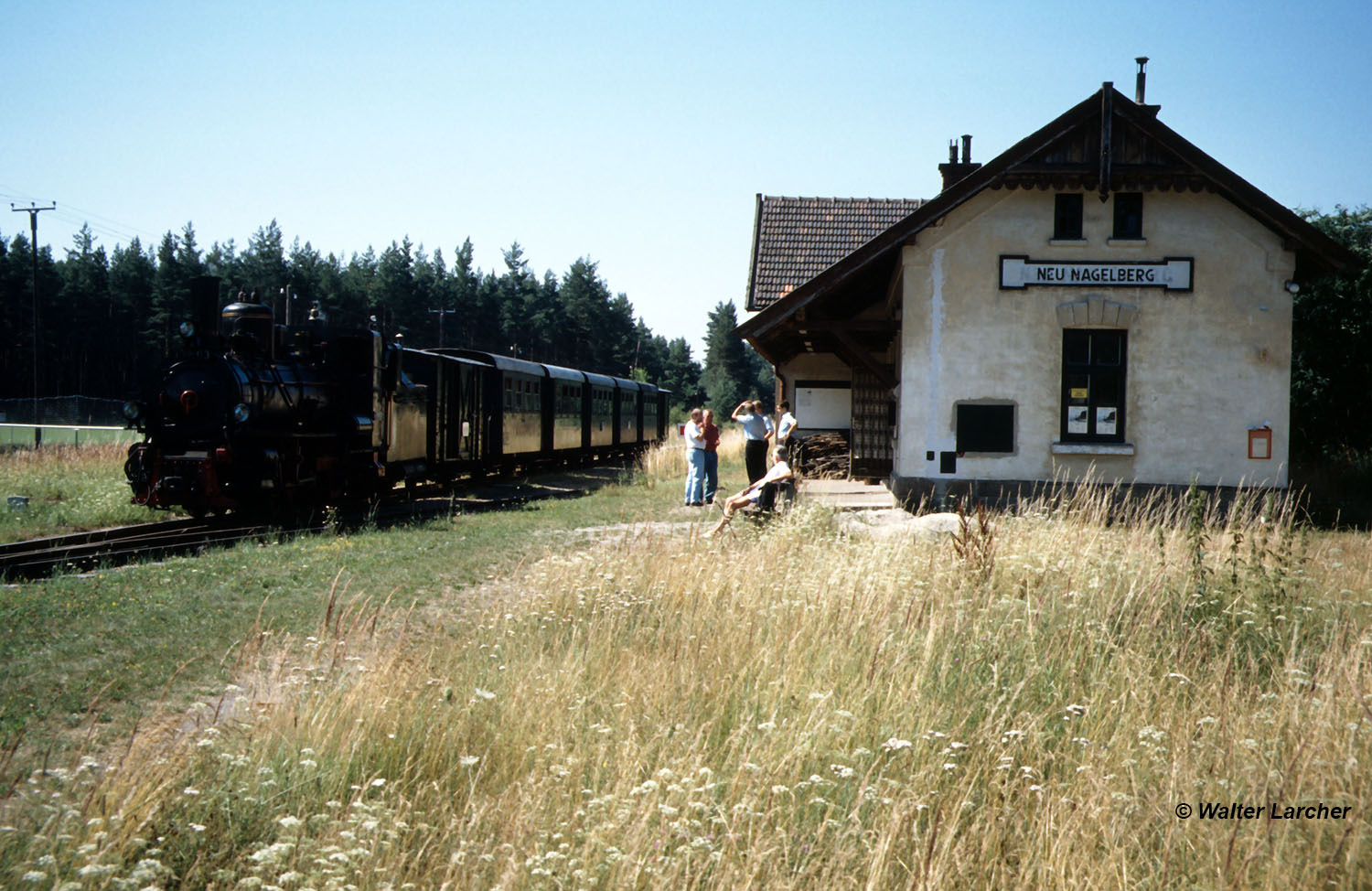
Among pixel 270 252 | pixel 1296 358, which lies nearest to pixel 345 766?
pixel 1296 358

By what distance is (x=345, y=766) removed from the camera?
4008 millimetres

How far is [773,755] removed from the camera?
4.02 metres

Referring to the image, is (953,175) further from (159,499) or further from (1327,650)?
(1327,650)

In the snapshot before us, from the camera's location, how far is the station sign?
14.3 metres

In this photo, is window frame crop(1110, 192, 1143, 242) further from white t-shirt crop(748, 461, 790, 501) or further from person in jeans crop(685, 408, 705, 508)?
white t-shirt crop(748, 461, 790, 501)

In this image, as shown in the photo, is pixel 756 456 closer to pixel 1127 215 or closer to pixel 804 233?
pixel 1127 215

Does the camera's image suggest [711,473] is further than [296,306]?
No

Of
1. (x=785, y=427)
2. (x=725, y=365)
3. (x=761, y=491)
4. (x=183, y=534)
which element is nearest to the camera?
(x=761, y=491)

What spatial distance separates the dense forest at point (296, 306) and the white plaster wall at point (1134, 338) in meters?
38.8

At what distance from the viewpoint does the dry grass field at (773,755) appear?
338 cm

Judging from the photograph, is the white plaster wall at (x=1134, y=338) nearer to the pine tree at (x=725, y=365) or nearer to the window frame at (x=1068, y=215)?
the window frame at (x=1068, y=215)

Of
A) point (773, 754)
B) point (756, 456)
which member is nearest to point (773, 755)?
point (773, 754)

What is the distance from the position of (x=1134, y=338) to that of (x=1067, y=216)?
1.91 meters

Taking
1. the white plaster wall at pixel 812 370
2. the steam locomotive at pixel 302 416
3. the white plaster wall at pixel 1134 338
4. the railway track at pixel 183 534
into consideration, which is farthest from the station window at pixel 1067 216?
the steam locomotive at pixel 302 416
